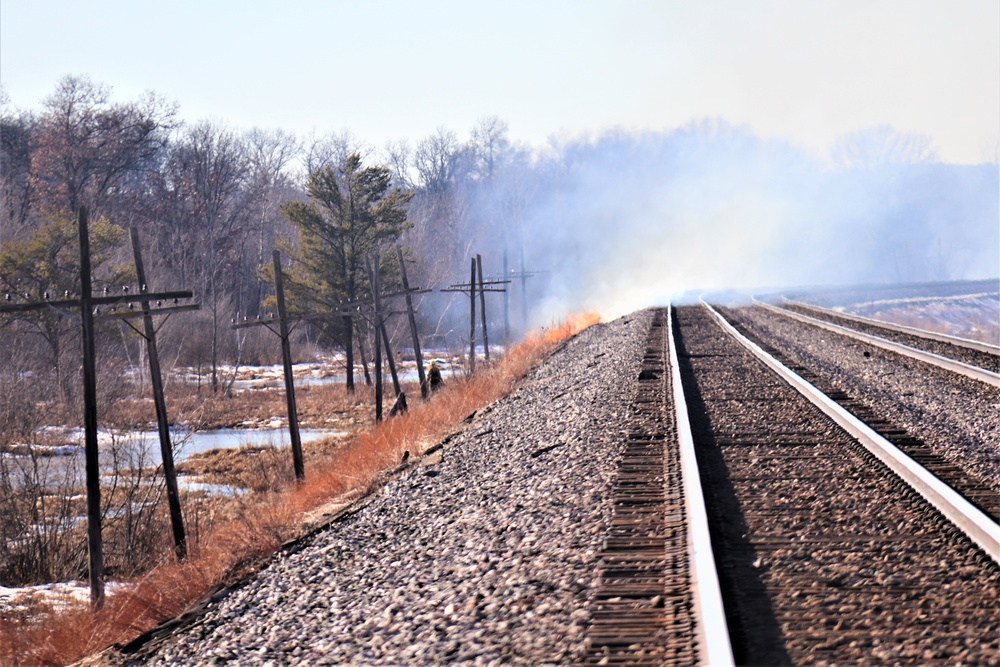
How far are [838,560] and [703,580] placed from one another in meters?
1.05

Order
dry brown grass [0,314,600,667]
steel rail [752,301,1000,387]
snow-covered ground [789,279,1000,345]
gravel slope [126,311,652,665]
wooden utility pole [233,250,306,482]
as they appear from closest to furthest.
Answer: gravel slope [126,311,652,665] < dry brown grass [0,314,600,667] < steel rail [752,301,1000,387] < wooden utility pole [233,250,306,482] < snow-covered ground [789,279,1000,345]

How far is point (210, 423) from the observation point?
37.7 meters

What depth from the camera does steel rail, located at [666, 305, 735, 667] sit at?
404 cm

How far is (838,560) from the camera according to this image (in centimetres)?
543

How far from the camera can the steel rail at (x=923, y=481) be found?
218 inches

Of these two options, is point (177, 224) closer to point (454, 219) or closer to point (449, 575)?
point (454, 219)

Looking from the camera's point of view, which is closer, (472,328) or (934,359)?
(934,359)

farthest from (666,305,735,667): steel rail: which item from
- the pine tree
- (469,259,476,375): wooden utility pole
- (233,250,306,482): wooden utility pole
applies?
the pine tree

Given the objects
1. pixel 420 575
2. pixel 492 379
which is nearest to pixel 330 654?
pixel 420 575

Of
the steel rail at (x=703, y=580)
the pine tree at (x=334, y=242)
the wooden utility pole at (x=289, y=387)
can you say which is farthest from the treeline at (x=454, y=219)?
the steel rail at (x=703, y=580)

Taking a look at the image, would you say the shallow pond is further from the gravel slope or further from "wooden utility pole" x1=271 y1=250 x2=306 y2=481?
the gravel slope

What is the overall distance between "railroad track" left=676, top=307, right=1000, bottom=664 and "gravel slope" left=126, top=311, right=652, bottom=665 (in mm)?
810

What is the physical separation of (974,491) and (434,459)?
6.16 meters

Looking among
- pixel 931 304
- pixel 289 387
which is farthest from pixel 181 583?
pixel 931 304
